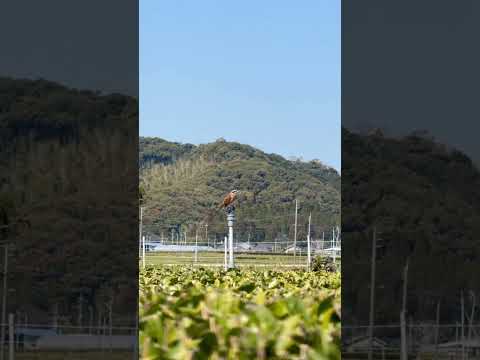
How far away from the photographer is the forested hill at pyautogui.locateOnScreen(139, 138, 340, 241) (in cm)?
891

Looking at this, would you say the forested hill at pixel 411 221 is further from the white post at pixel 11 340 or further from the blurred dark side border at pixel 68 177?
the white post at pixel 11 340

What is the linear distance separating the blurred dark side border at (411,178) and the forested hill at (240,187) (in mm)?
3711

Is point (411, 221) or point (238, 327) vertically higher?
point (411, 221)

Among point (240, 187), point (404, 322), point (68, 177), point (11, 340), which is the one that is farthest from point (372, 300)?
point (240, 187)

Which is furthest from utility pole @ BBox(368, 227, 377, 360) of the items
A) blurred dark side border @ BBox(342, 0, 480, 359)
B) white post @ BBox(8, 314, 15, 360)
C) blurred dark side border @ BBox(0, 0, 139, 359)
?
white post @ BBox(8, 314, 15, 360)

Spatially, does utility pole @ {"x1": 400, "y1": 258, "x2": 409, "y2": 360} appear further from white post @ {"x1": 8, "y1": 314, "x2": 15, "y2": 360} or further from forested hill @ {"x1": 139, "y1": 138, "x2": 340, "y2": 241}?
forested hill @ {"x1": 139, "y1": 138, "x2": 340, "y2": 241}

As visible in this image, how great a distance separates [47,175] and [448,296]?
97.6 inches

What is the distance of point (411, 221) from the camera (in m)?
4.78

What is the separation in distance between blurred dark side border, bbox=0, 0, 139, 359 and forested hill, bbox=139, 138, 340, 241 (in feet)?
12.8

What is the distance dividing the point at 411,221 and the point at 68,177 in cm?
203

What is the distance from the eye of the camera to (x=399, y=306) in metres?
4.67

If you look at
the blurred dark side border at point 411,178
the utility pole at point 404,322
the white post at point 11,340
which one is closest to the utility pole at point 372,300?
the blurred dark side border at point 411,178

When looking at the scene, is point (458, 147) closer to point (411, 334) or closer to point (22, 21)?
point (411, 334)

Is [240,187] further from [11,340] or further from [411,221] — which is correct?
[11,340]
